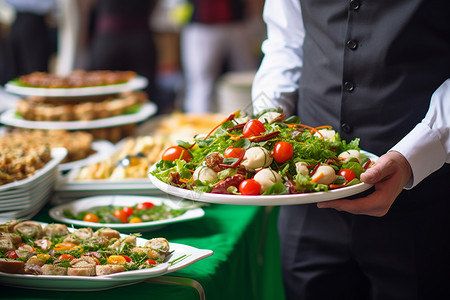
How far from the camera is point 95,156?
1.94 meters

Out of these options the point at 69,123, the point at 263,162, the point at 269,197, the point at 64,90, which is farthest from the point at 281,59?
the point at 64,90

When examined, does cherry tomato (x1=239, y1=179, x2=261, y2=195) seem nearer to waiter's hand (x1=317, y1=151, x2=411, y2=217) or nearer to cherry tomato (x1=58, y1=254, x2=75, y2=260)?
waiter's hand (x1=317, y1=151, x2=411, y2=217)

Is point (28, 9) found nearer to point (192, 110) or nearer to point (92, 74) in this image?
point (192, 110)

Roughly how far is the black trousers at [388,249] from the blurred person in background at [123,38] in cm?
280

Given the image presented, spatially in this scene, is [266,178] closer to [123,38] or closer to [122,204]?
[122,204]

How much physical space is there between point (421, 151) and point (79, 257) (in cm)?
72

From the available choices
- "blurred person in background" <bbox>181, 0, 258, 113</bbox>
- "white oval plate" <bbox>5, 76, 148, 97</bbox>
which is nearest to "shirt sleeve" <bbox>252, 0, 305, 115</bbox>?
"white oval plate" <bbox>5, 76, 148, 97</bbox>

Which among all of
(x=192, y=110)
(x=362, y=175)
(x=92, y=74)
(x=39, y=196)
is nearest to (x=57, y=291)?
(x=39, y=196)

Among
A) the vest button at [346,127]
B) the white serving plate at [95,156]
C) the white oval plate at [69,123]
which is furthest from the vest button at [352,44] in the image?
the white oval plate at [69,123]

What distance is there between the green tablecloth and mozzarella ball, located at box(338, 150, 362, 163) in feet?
1.16

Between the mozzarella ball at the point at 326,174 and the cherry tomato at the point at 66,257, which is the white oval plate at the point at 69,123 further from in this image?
the mozzarella ball at the point at 326,174

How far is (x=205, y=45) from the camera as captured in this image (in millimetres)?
4926

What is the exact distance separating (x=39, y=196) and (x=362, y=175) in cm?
87

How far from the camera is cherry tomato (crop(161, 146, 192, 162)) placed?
114cm
